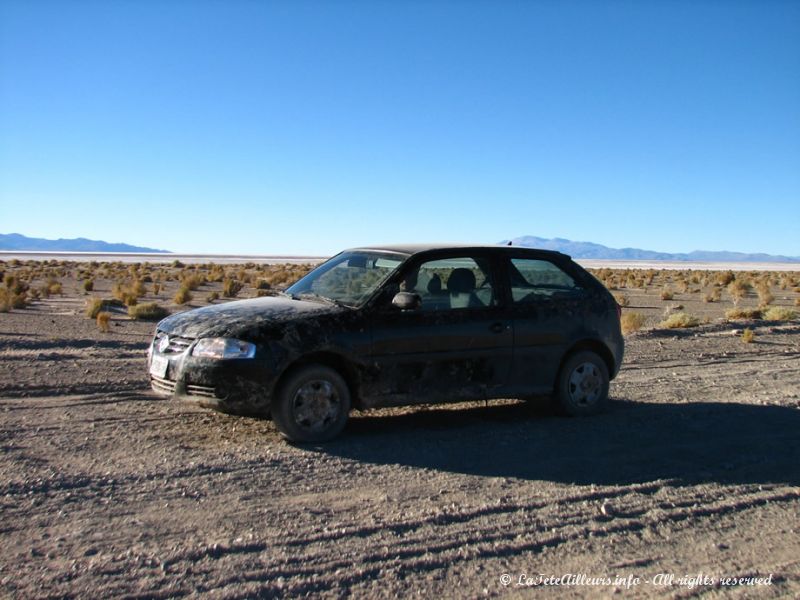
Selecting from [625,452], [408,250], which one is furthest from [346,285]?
[625,452]

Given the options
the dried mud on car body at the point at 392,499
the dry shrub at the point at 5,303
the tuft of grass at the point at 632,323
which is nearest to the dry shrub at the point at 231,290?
the dry shrub at the point at 5,303

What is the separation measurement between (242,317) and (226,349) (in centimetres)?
39

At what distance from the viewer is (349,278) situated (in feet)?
26.1

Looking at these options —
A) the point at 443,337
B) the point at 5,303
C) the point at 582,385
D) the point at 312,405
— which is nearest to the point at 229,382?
the point at 312,405

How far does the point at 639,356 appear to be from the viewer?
1352 centimetres

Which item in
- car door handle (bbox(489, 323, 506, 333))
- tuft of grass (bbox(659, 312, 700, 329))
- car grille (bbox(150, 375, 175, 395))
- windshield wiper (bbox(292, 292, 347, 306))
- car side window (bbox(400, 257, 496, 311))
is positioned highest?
car side window (bbox(400, 257, 496, 311))

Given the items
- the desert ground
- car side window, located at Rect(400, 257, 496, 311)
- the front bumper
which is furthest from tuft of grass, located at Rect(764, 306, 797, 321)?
the front bumper

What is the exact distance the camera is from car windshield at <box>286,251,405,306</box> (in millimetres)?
7551

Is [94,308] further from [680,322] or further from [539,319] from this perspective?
[539,319]

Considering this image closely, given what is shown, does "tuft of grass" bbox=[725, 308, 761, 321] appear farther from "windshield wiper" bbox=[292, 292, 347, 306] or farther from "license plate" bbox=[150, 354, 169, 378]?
"license plate" bbox=[150, 354, 169, 378]

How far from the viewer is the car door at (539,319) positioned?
26.0ft

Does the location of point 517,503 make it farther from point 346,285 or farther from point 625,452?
point 346,285

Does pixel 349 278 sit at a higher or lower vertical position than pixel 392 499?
Answer: higher

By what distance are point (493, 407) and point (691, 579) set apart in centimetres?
457
